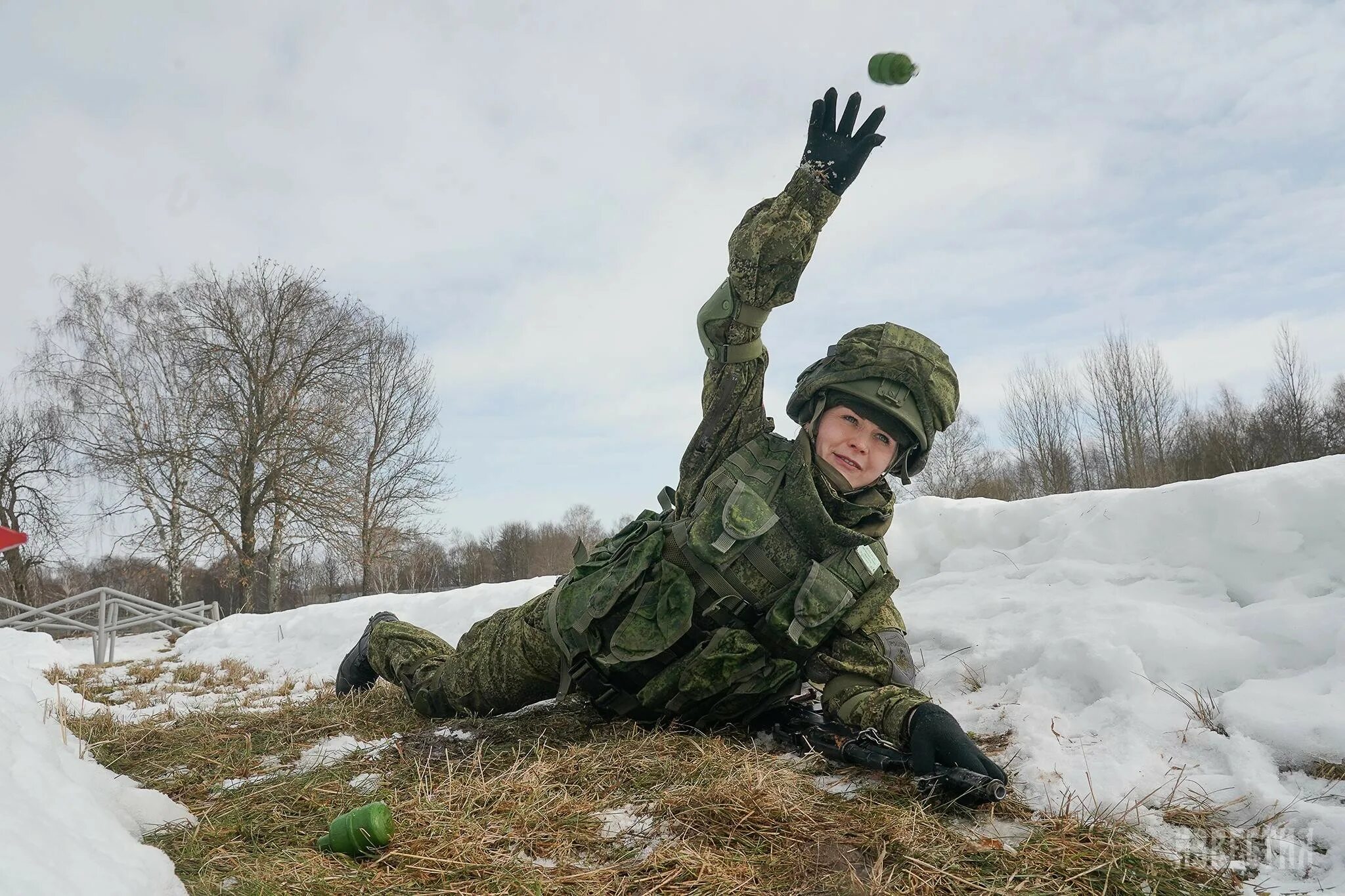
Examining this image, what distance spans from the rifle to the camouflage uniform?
10 cm

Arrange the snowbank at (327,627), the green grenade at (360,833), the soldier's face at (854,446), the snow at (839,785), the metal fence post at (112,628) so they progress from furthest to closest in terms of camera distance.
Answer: the metal fence post at (112,628)
the snowbank at (327,627)
the soldier's face at (854,446)
the snow at (839,785)
the green grenade at (360,833)

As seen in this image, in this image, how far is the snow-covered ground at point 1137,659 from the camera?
1.92 m

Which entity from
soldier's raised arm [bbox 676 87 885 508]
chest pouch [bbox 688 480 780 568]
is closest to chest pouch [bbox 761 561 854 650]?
chest pouch [bbox 688 480 780 568]

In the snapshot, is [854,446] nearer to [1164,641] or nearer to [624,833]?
[1164,641]

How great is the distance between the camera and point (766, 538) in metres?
3.13

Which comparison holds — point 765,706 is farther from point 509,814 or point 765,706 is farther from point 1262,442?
point 1262,442

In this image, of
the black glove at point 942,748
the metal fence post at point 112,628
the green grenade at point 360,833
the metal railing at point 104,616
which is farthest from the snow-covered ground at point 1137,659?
the metal fence post at point 112,628

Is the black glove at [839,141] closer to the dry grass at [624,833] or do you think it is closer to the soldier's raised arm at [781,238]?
the soldier's raised arm at [781,238]

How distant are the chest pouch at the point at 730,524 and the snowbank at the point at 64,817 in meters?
1.84

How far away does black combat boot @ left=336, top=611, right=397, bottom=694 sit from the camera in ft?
14.0

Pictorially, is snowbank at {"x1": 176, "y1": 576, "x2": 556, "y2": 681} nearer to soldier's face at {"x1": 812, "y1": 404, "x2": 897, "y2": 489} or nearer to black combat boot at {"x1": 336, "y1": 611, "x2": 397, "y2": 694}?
black combat boot at {"x1": 336, "y1": 611, "x2": 397, "y2": 694}

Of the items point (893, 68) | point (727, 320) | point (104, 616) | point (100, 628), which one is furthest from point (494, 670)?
point (104, 616)

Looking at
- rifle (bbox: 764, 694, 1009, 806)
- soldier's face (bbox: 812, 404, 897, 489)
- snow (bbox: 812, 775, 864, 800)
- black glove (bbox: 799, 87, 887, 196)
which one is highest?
black glove (bbox: 799, 87, 887, 196)

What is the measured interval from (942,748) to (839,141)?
2.18 m
